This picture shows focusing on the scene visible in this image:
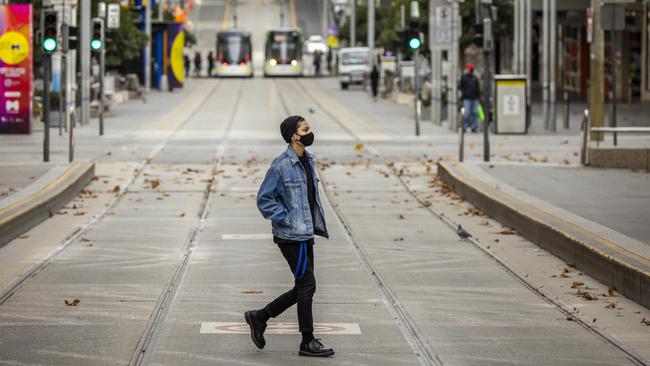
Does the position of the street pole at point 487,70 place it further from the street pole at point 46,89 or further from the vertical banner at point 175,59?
the vertical banner at point 175,59

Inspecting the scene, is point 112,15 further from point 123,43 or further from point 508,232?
point 508,232

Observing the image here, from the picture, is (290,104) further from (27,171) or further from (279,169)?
(279,169)

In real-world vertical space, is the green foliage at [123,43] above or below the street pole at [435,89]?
above

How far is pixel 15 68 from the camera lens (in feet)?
125

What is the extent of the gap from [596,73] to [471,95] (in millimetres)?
8682

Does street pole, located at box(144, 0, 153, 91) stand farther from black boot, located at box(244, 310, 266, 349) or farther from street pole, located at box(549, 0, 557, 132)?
black boot, located at box(244, 310, 266, 349)

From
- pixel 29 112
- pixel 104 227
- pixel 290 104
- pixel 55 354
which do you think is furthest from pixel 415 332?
pixel 290 104

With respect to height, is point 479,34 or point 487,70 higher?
point 479,34

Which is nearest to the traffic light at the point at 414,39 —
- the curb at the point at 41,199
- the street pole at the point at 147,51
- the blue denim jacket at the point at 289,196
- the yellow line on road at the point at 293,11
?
the curb at the point at 41,199

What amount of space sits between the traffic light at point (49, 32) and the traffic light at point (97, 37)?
13895mm

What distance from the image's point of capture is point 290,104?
61125 millimetres

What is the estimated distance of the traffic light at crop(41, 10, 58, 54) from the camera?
27797 millimetres

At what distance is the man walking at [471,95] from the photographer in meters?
40.2

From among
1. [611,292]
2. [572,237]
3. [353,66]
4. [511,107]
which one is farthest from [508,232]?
[353,66]
